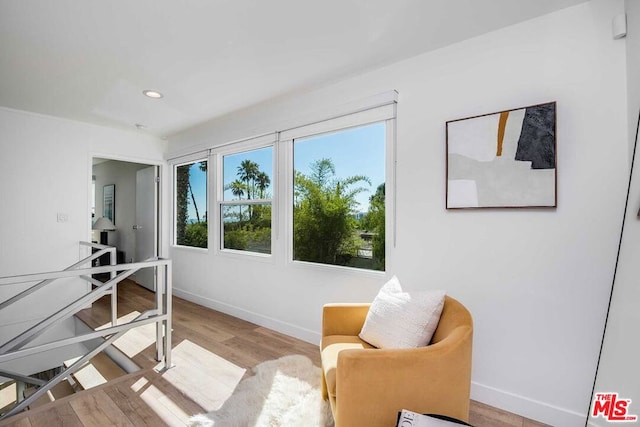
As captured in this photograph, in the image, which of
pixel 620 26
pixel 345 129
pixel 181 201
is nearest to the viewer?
pixel 620 26

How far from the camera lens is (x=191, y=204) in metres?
4.42

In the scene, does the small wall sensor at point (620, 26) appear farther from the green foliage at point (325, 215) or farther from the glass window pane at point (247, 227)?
the glass window pane at point (247, 227)

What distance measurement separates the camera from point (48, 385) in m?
1.92

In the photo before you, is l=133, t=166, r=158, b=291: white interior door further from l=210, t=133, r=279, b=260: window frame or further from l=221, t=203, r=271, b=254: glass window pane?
l=221, t=203, r=271, b=254: glass window pane

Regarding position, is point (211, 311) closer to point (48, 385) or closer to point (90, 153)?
point (48, 385)

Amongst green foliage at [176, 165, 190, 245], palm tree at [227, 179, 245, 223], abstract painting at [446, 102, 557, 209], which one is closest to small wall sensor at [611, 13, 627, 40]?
abstract painting at [446, 102, 557, 209]

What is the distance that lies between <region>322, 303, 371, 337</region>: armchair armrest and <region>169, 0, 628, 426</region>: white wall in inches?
21.2

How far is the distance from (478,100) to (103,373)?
12.2ft

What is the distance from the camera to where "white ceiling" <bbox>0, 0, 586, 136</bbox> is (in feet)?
5.72

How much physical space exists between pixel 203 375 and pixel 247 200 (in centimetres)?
192

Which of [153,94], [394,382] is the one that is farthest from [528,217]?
[153,94]

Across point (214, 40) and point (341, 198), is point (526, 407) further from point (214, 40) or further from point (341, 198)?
point (214, 40)

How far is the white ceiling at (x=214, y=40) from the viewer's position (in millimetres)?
1743

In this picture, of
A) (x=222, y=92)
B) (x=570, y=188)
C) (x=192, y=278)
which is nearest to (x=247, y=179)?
(x=222, y=92)
